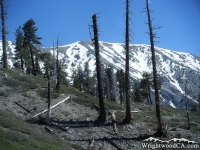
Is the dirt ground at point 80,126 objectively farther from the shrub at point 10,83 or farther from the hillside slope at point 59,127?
the shrub at point 10,83

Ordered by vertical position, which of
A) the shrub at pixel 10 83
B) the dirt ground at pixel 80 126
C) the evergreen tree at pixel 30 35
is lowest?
the dirt ground at pixel 80 126

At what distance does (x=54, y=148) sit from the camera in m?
8.66

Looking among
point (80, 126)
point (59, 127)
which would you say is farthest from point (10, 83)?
point (80, 126)

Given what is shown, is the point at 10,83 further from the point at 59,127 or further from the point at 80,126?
the point at 80,126

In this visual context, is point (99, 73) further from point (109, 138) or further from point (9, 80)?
point (9, 80)

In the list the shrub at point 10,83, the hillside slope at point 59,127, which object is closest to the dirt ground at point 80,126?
the hillside slope at point 59,127

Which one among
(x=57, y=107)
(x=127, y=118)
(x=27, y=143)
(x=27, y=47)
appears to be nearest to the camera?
(x=27, y=143)

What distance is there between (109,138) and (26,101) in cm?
901

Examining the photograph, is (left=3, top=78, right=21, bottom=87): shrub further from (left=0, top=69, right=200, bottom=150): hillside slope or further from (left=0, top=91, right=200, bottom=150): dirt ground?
(left=0, top=91, right=200, bottom=150): dirt ground

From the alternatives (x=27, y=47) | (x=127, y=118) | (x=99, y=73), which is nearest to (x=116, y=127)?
(x=127, y=118)

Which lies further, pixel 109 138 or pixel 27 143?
pixel 109 138

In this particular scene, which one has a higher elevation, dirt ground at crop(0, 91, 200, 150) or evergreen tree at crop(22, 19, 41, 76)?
evergreen tree at crop(22, 19, 41, 76)

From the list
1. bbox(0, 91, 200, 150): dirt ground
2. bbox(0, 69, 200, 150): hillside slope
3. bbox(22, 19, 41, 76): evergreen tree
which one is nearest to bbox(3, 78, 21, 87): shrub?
bbox(0, 69, 200, 150): hillside slope

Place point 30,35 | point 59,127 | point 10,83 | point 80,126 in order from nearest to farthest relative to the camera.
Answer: point 59,127 < point 80,126 < point 10,83 < point 30,35
